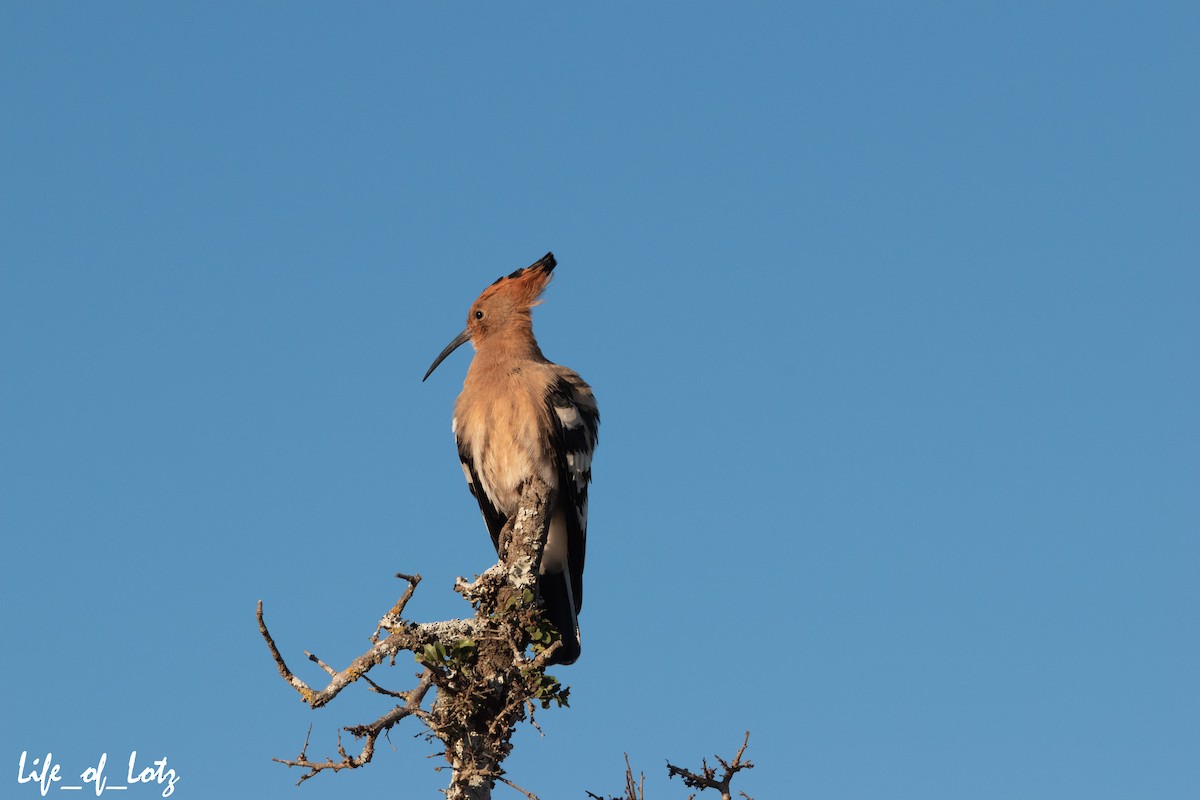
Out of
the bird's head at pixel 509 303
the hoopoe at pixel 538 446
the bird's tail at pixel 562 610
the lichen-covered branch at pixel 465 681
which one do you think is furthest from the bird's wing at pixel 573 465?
the lichen-covered branch at pixel 465 681

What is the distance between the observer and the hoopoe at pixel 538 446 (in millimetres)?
6898

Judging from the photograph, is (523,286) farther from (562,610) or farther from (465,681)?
(465,681)

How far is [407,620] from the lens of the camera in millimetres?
5090

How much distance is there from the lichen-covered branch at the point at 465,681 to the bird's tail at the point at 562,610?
920mm

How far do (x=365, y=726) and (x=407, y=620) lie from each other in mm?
505

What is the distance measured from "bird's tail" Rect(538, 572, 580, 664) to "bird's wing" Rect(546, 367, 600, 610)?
121mm

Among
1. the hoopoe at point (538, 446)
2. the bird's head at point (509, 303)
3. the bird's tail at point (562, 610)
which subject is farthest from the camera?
the bird's head at point (509, 303)

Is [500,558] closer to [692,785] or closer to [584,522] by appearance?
[584,522]

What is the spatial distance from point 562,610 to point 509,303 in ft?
6.66

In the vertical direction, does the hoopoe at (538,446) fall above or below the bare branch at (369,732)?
above

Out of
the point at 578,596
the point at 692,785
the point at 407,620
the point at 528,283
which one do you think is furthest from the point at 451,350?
the point at 692,785

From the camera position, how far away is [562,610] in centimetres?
679

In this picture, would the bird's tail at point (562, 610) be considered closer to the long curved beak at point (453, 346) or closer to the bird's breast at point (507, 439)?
the bird's breast at point (507, 439)

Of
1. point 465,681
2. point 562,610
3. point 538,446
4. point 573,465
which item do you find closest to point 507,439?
point 538,446
